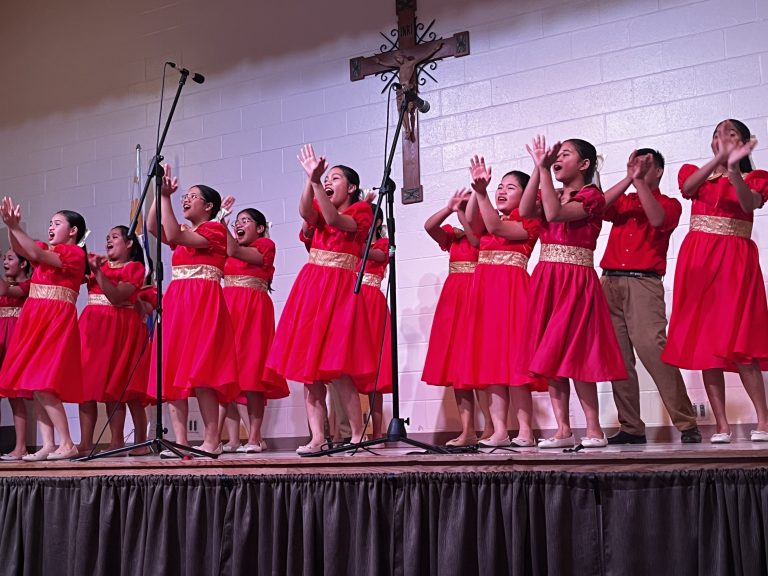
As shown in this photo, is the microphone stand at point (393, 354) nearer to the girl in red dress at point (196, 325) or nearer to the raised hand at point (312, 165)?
the raised hand at point (312, 165)

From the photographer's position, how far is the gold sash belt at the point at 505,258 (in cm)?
446

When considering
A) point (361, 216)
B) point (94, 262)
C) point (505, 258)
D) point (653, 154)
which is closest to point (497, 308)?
point (505, 258)

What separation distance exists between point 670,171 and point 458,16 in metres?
1.66

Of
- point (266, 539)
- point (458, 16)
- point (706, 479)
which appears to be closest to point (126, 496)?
point (266, 539)

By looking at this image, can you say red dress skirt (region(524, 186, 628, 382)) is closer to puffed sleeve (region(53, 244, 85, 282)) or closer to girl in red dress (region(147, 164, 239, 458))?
girl in red dress (region(147, 164, 239, 458))

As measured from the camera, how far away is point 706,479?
2840mm

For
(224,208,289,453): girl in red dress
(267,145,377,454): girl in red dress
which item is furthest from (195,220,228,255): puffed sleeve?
(267,145,377,454): girl in red dress

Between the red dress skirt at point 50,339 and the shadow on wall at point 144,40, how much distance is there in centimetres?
229

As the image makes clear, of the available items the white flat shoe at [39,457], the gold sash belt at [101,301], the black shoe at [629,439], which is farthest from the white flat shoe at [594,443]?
the gold sash belt at [101,301]

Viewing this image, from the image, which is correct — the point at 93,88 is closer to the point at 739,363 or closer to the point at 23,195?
the point at 23,195

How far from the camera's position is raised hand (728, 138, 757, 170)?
3.61 m

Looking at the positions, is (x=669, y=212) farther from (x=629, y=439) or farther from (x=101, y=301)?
(x=101, y=301)

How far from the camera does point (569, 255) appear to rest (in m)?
3.84

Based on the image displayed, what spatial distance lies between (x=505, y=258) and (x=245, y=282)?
4.87 feet
